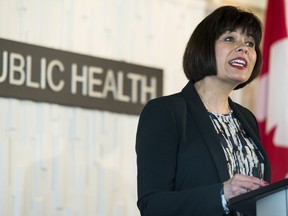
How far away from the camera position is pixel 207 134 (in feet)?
7.48

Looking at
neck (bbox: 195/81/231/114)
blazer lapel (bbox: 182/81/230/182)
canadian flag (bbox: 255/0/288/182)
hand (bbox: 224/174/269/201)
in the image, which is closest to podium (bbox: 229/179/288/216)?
hand (bbox: 224/174/269/201)

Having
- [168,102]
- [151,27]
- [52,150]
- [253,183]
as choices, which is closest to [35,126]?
[52,150]

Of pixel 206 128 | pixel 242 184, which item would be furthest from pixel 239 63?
pixel 242 184

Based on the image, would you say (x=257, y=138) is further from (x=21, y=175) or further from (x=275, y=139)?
(x=275, y=139)

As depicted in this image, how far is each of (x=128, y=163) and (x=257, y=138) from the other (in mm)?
1390

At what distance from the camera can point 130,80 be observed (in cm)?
383

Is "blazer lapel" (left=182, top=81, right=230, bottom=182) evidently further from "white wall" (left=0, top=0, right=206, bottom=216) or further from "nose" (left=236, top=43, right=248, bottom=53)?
"white wall" (left=0, top=0, right=206, bottom=216)

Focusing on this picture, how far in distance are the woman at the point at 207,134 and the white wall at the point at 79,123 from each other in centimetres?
115

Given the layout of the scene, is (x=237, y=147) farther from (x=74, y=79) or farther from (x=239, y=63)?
(x=74, y=79)

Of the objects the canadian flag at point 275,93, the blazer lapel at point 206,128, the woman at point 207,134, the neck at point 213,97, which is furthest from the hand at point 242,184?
the canadian flag at point 275,93

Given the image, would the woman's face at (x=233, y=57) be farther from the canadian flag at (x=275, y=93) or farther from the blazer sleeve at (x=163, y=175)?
the canadian flag at (x=275, y=93)

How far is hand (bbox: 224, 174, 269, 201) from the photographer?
6.45 ft

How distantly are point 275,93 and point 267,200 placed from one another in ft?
7.64

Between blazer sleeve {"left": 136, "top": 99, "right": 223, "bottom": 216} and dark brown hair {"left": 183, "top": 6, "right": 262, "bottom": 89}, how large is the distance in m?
0.20
